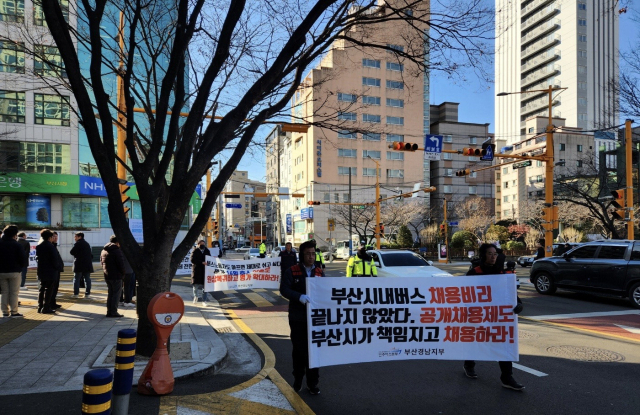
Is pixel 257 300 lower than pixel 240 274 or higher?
lower

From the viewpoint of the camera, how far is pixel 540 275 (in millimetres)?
15781

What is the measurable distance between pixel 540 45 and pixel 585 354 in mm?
89302

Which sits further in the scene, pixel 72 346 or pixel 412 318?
pixel 72 346

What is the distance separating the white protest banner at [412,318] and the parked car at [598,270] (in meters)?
9.02

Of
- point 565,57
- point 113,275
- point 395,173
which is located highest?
point 565,57

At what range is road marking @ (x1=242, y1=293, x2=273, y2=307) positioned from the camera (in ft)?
44.3

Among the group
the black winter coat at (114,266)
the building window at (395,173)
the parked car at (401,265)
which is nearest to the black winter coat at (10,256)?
the black winter coat at (114,266)

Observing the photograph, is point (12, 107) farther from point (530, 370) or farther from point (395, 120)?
point (395, 120)

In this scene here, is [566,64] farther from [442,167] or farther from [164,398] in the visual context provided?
[164,398]

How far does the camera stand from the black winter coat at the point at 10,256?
9891mm

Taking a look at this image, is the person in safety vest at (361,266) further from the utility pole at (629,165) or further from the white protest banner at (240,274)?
the utility pole at (629,165)

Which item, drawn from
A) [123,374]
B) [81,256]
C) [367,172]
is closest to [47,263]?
[81,256]

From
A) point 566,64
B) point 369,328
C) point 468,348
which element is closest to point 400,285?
point 369,328

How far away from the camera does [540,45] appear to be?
275ft
